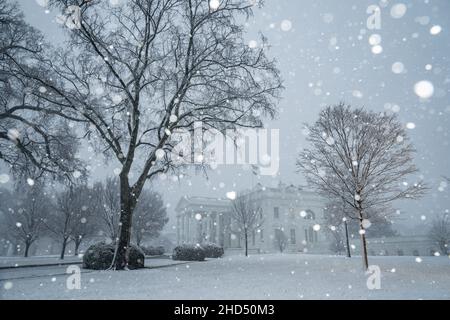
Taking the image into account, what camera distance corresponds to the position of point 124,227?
12.0 metres

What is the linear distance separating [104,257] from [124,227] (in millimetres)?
1865

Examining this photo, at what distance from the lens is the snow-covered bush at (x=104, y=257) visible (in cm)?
1253

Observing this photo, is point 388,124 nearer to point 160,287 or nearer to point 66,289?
point 160,287

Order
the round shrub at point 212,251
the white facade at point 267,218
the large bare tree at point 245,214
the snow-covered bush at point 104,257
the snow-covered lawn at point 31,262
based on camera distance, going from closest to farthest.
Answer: the snow-covered bush at point 104,257 → the snow-covered lawn at point 31,262 → the round shrub at point 212,251 → the large bare tree at point 245,214 → the white facade at point 267,218

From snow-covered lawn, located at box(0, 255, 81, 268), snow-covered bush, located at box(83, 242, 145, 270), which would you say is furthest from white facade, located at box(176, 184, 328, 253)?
snow-covered bush, located at box(83, 242, 145, 270)

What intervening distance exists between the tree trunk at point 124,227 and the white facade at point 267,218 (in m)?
51.1

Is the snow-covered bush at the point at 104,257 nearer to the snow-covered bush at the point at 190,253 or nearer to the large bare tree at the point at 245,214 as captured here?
the snow-covered bush at the point at 190,253

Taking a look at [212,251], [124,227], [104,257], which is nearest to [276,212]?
[212,251]

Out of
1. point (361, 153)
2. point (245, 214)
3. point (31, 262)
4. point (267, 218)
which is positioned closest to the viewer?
point (361, 153)

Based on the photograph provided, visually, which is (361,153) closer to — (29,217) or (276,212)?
(29,217)

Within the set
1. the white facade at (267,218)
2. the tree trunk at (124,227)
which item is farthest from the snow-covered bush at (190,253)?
the white facade at (267,218)

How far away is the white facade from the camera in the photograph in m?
63.3
